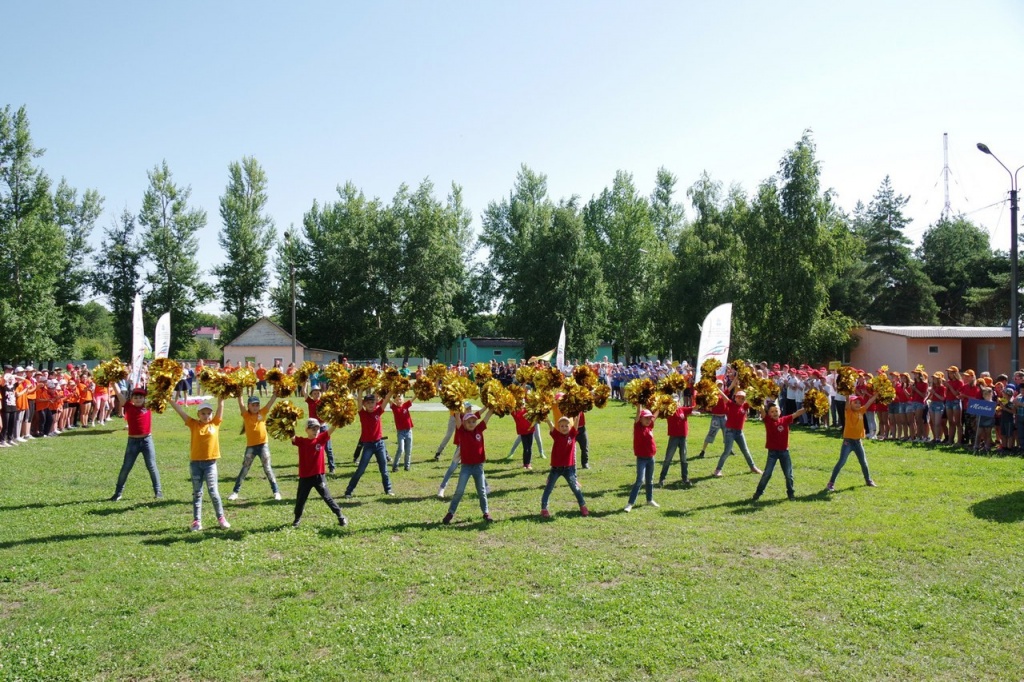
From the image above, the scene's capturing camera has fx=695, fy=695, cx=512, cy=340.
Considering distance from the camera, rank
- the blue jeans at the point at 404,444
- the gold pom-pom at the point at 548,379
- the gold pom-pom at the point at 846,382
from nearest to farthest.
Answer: the gold pom-pom at the point at 548,379 < the gold pom-pom at the point at 846,382 < the blue jeans at the point at 404,444

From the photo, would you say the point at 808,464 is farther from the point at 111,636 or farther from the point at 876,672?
the point at 111,636

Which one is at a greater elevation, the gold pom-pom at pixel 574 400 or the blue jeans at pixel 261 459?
the gold pom-pom at pixel 574 400

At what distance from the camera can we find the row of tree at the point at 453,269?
50.0 metres

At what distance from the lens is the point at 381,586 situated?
329 inches

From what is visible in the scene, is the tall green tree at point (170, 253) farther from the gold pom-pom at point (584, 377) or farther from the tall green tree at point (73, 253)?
the gold pom-pom at point (584, 377)

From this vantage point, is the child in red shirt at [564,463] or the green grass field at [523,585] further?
the child in red shirt at [564,463]

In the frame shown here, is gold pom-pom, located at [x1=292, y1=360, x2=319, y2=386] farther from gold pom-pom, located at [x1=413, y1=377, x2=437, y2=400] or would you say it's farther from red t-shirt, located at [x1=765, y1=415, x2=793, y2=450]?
red t-shirt, located at [x1=765, y1=415, x2=793, y2=450]

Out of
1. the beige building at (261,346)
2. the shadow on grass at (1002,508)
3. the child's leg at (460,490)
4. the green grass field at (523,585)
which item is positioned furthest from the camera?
the beige building at (261,346)

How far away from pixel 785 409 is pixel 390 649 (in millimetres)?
23017

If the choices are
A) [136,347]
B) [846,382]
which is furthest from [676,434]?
[136,347]

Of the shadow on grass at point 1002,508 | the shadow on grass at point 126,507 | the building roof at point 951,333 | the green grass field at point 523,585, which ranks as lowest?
the green grass field at point 523,585

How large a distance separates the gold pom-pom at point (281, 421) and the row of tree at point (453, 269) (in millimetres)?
36832

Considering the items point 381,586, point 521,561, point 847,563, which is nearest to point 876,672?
point 847,563

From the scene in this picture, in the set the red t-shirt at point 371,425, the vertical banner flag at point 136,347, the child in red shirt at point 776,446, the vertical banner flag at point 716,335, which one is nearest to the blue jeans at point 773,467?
the child in red shirt at point 776,446
